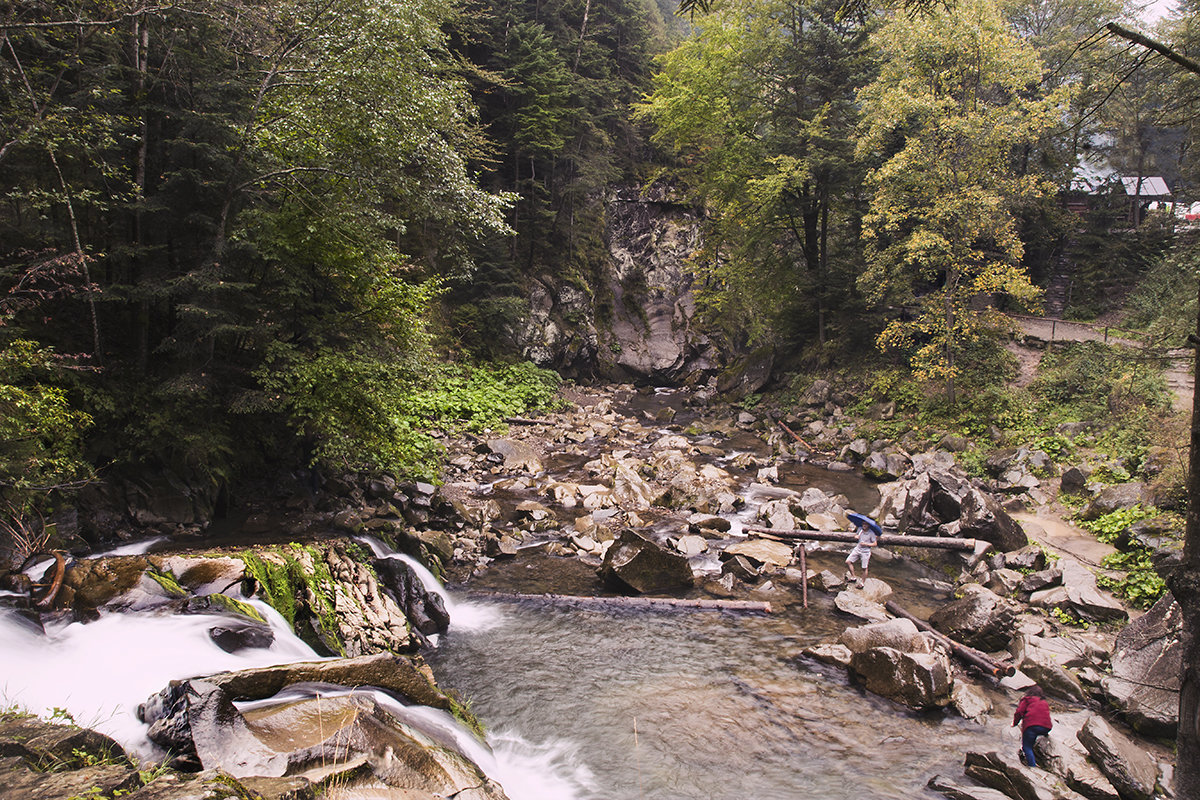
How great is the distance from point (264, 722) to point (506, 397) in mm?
20444

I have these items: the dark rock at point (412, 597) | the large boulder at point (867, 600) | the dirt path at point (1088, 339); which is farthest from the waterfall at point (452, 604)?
the dirt path at point (1088, 339)

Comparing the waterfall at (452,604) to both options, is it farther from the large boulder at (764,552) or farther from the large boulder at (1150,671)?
the large boulder at (1150,671)

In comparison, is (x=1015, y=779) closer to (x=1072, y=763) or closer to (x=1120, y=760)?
(x=1072, y=763)

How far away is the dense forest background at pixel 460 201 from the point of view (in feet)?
27.6

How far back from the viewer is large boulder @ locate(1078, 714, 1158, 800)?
543 centimetres

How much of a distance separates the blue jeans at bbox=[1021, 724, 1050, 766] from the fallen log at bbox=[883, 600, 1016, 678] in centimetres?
177

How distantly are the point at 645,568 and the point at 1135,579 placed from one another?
8.35 m

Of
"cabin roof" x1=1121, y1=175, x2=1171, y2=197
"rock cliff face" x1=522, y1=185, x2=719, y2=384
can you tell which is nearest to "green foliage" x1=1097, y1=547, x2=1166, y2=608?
"rock cliff face" x1=522, y1=185, x2=719, y2=384

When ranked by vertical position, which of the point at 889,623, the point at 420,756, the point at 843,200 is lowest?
the point at 889,623

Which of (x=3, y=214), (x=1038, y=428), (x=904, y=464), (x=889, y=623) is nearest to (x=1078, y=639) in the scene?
(x=889, y=623)

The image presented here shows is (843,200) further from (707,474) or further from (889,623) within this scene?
(889,623)

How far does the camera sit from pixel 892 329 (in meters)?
19.8

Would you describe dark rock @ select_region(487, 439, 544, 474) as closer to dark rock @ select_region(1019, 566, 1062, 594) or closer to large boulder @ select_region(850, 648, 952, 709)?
large boulder @ select_region(850, 648, 952, 709)

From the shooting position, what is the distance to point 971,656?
789 cm
